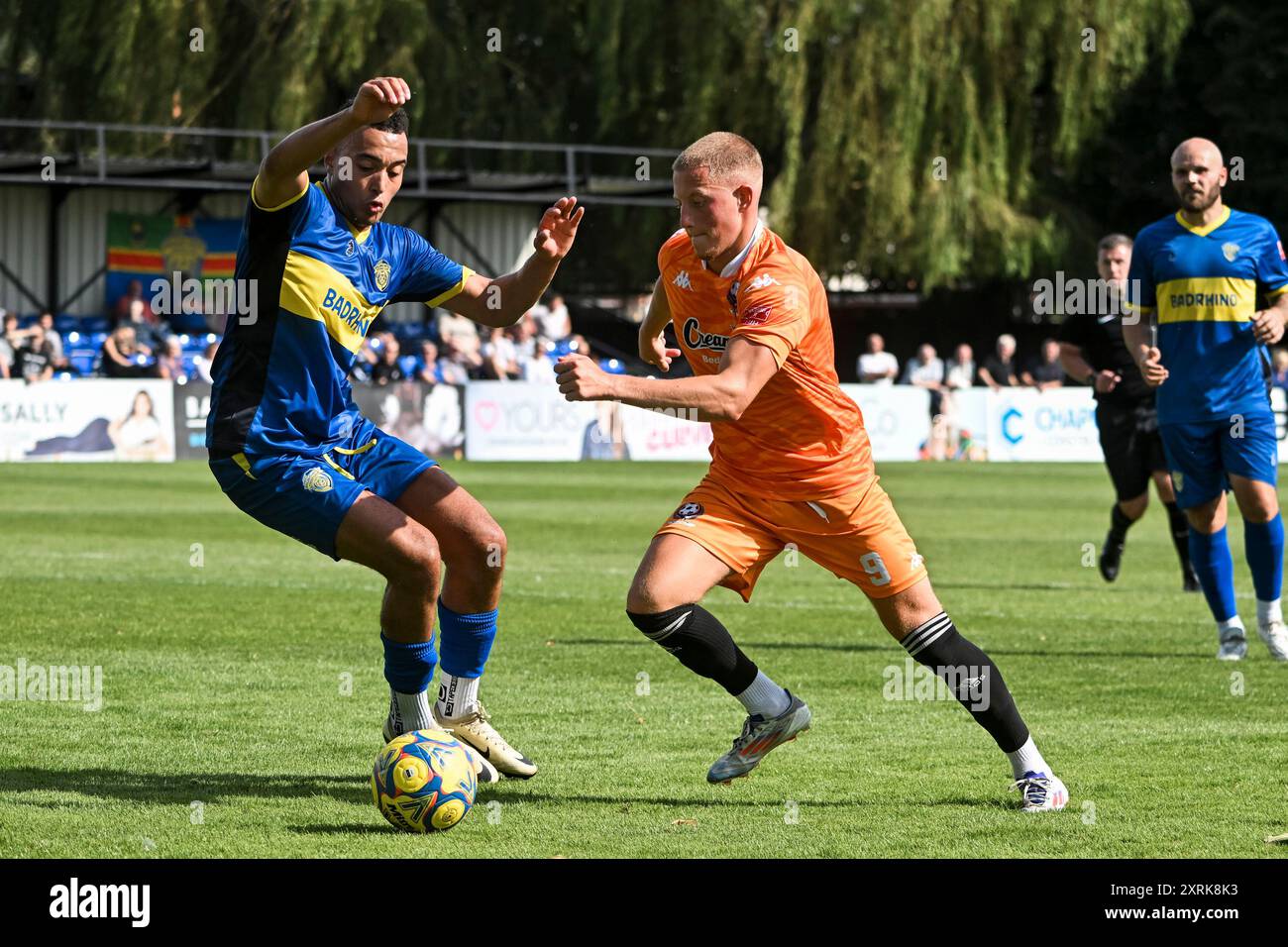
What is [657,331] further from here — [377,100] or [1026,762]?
[1026,762]

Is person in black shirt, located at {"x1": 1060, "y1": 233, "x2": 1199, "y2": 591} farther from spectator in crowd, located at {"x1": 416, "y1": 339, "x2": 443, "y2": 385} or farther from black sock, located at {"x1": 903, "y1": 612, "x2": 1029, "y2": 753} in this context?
spectator in crowd, located at {"x1": 416, "y1": 339, "x2": 443, "y2": 385}

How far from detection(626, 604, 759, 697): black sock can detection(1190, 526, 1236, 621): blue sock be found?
415 cm

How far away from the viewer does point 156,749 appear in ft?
22.2

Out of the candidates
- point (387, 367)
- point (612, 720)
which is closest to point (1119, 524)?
point (612, 720)

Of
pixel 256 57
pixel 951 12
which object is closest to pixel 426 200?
pixel 256 57

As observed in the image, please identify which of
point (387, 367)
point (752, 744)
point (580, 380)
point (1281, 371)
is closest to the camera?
point (580, 380)

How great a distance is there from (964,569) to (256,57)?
65.5 ft

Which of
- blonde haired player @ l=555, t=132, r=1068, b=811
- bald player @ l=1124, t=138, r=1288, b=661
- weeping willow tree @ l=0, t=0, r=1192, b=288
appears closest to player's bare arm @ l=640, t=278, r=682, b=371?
blonde haired player @ l=555, t=132, r=1068, b=811

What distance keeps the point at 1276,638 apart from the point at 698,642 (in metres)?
A: 4.54

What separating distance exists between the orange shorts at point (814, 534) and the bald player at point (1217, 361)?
142 inches

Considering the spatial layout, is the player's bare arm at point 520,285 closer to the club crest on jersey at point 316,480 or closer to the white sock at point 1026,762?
the club crest on jersey at point 316,480

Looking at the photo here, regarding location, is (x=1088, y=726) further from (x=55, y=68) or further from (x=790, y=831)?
(x=55, y=68)

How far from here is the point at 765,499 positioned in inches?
245

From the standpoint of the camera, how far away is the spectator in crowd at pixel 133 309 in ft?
91.2
